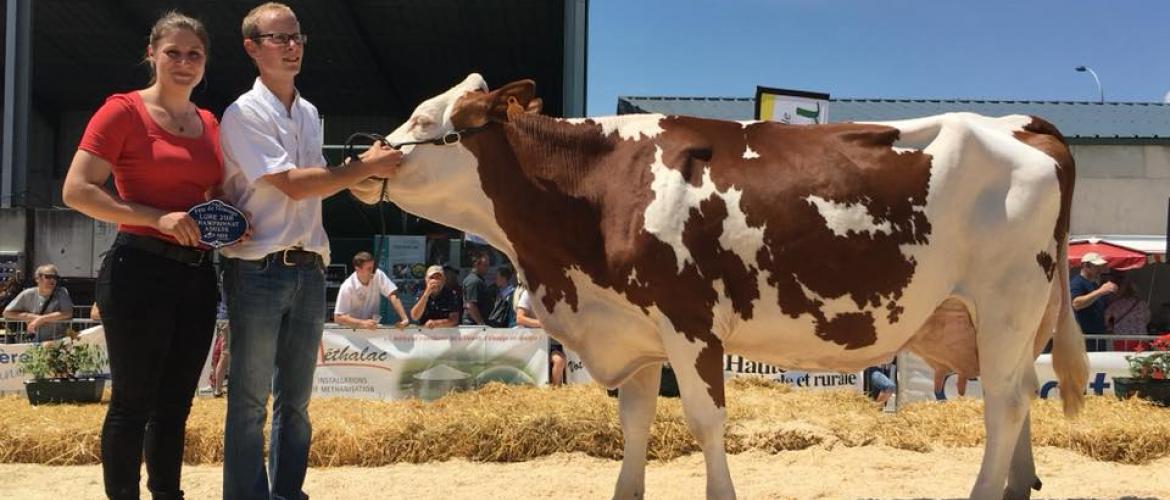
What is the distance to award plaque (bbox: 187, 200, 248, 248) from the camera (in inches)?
140

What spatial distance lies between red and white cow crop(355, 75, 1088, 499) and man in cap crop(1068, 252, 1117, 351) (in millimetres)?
7828

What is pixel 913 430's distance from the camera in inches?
290

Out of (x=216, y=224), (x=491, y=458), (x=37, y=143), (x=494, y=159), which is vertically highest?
(x=37, y=143)

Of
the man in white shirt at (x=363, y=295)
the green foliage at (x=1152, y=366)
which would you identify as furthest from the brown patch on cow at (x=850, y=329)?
the man in white shirt at (x=363, y=295)

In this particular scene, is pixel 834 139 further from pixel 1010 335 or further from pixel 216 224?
pixel 216 224

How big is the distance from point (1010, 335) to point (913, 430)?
327 cm

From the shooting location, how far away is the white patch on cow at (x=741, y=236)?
420 cm

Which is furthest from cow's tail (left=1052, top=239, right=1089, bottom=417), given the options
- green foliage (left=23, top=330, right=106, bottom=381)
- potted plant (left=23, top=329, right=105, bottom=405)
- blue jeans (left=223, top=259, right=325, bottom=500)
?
green foliage (left=23, top=330, right=106, bottom=381)

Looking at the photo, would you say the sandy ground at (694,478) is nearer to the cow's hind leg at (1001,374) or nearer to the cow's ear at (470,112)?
the cow's hind leg at (1001,374)

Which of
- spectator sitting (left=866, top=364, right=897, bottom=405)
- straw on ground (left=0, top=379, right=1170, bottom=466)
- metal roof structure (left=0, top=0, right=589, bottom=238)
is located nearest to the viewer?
straw on ground (left=0, top=379, right=1170, bottom=466)

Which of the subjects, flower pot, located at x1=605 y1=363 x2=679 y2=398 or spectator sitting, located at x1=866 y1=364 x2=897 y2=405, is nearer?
flower pot, located at x1=605 y1=363 x2=679 y2=398

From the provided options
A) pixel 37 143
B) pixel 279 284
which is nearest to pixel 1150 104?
pixel 279 284

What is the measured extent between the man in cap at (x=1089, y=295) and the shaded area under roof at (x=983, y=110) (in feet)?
43.6

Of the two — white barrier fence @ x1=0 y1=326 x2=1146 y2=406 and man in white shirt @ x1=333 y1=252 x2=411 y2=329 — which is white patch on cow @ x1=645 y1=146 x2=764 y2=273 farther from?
man in white shirt @ x1=333 y1=252 x2=411 y2=329
